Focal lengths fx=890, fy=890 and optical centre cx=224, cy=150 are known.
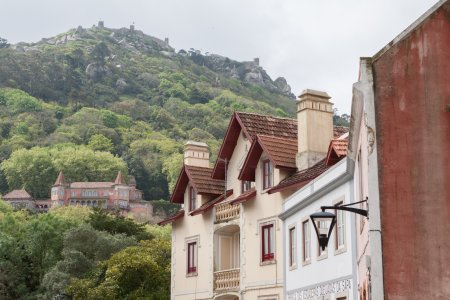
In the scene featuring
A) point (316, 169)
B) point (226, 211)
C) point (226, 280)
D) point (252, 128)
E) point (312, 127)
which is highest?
point (252, 128)

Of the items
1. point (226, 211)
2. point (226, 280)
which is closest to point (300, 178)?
point (226, 211)

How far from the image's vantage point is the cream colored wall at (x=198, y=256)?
4088cm

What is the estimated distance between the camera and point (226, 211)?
39.8 meters

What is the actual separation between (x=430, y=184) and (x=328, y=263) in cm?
1108

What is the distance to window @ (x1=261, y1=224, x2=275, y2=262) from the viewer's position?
35.9 metres

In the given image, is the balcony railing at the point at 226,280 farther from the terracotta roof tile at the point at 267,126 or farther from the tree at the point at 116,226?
the tree at the point at 116,226

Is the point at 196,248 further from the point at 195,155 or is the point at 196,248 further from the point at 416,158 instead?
the point at 416,158

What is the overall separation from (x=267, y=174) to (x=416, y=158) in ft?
65.5

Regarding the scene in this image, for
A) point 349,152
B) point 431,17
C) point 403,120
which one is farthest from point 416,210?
point 349,152

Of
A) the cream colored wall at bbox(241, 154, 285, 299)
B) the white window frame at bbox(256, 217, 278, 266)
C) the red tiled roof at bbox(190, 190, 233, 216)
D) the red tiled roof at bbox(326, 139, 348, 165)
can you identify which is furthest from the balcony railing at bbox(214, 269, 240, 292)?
the red tiled roof at bbox(326, 139, 348, 165)

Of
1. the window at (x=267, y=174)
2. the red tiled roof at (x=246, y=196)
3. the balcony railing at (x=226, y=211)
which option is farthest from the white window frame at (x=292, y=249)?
the balcony railing at (x=226, y=211)

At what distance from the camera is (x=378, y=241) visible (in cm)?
1697

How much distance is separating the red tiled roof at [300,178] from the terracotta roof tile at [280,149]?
64 centimetres

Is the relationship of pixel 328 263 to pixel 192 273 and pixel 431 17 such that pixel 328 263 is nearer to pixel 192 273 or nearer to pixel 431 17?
pixel 431 17
